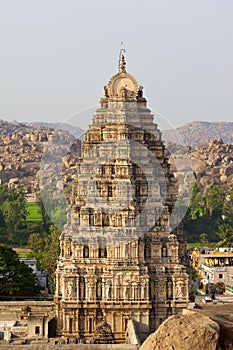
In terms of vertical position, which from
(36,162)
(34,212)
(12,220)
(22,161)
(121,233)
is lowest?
(121,233)

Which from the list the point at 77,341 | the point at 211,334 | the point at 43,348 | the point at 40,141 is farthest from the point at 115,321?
the point at 40,141

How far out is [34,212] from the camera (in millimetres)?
76562

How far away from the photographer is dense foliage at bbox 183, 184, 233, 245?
214 feet

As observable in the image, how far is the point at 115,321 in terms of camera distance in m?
25.3

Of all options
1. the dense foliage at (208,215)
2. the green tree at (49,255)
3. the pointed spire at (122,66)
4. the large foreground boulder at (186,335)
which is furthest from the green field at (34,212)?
the large foreground boulder at (186,335)

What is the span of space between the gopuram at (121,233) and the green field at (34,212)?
43798mm

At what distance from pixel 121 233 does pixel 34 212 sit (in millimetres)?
51277

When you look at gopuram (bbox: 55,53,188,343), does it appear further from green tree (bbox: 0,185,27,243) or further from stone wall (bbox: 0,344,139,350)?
green tree (bbox: 0,185,27,243)

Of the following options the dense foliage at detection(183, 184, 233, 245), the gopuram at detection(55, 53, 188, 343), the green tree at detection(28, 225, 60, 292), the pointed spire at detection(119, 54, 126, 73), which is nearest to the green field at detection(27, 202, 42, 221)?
the dense foliage at detection(183, 184, 233, 245)

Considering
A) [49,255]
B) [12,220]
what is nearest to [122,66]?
[49,255]

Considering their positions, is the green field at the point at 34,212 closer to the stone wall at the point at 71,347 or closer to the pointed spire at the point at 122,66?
the pointed spire at the point at 122,66

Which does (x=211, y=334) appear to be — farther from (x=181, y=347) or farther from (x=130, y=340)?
(x=130, y=340)

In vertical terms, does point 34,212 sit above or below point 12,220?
above

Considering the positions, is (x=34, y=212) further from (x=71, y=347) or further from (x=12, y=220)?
(x=71, y=347)
